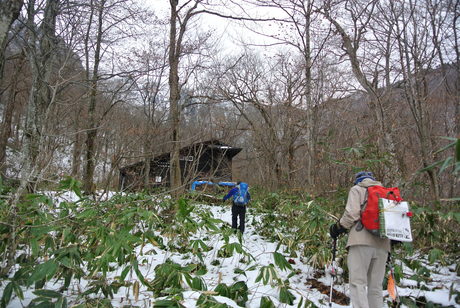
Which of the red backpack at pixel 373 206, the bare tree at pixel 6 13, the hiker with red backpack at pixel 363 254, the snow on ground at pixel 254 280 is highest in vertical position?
the bare tree at pixel 6 13

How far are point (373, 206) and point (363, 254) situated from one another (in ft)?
1.70

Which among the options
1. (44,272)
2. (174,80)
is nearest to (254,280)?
(44,272)

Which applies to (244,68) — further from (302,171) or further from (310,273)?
(310,273)

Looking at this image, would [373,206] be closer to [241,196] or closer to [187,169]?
[241,196]

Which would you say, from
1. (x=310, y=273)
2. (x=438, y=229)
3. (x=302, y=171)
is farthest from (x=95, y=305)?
(x=302, y=171)

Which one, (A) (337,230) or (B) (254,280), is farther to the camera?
(B) (254,280)

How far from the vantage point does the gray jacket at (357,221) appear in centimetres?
300

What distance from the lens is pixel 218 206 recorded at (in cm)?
1131

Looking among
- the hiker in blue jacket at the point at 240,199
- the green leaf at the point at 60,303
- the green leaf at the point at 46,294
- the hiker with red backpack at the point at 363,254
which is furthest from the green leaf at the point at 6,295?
the hiker in blue jacket at the point at 240,199

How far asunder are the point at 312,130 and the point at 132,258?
632 cm

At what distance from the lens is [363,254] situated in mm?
3027

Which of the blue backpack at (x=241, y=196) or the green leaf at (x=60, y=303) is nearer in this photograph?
the green leaf at (x=60, y=303)

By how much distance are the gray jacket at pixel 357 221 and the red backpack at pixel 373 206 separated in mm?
53

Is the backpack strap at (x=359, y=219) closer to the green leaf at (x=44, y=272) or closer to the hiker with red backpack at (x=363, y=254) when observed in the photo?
the hiker with red backpack at (x=363, y=254)
